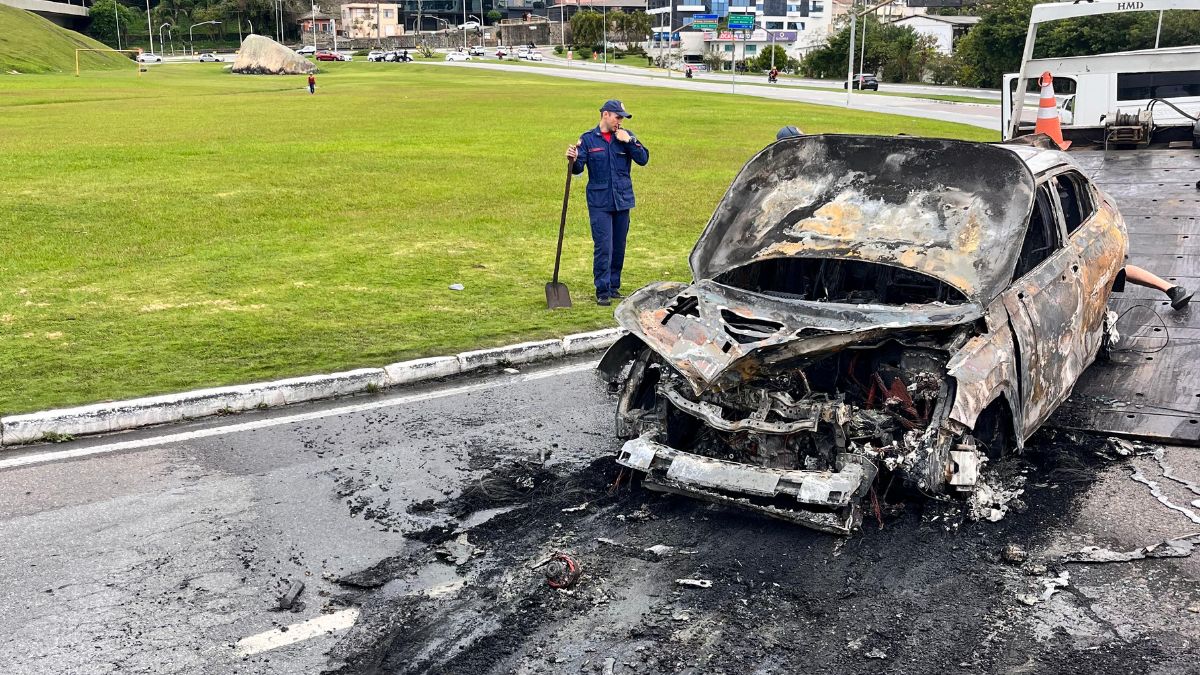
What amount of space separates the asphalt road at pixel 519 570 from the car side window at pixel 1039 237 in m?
1.08

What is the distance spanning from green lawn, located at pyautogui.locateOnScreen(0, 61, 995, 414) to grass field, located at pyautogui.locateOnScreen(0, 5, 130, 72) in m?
47.0

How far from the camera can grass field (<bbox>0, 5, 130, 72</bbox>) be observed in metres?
71.5

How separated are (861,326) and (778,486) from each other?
38.2 inches

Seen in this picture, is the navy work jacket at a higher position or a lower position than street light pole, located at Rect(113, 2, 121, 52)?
lower

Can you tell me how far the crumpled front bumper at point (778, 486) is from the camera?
5.09 metres

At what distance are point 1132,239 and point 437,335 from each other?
6.15 m

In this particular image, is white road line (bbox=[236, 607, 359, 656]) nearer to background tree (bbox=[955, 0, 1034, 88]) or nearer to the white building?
background tree (bbox=[955, 0, 1034, 88])

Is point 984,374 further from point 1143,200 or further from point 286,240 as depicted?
point 286,240

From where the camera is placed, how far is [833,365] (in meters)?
5.89

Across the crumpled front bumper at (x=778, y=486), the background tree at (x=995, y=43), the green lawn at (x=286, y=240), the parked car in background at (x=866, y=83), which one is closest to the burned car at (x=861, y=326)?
the crumpled front bumper at (x=778, y=486)

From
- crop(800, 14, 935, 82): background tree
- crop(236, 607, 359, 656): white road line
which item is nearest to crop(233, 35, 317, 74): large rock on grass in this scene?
crop(800, 14, 935, 82): background tree

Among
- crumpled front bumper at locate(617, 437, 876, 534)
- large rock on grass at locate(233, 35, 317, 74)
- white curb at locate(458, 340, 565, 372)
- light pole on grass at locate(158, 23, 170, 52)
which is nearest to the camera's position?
crumpled front bumper at locate(617, 437, 876, 534)

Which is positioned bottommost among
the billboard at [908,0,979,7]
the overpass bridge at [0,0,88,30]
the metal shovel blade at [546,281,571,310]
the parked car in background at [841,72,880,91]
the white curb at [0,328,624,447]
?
the white curb at [0,328,624,447]

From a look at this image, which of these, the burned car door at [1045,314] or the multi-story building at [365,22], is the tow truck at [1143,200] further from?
the multi-story building at [365,22]
